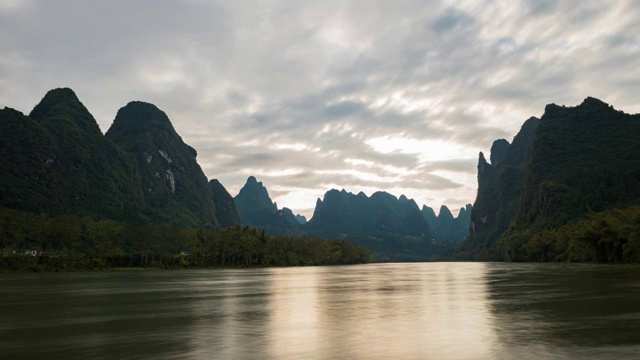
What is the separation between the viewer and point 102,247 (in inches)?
6575

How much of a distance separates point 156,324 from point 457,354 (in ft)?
51.5

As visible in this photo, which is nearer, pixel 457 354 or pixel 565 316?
pixel 457 354

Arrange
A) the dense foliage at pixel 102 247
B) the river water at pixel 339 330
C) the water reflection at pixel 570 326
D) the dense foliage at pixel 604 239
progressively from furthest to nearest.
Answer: the dense foliage at pixel 102 247 < the dense foliage at pixel 604 239 < the river water at pixel 339 330 < the water reflection at pixel 570 326

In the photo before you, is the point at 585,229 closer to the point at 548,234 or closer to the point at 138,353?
the point at 548,234

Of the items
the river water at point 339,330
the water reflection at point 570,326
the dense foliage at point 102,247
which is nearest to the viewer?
the water reflection at point 570,326

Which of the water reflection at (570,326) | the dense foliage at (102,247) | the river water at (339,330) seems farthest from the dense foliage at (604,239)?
the dense foliage at (102,247)

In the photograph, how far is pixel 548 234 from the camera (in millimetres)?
166625

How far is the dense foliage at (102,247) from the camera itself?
13462cm

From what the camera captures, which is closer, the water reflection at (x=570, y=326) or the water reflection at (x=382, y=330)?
the water reflection at (x=570, y=326)

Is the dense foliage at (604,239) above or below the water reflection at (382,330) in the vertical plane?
above

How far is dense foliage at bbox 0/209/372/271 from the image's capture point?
13462cm

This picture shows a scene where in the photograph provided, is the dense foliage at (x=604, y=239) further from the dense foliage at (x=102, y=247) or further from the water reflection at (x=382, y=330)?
the dense foliage at (x=102, y=247)

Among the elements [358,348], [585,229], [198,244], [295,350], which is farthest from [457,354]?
[198,244]

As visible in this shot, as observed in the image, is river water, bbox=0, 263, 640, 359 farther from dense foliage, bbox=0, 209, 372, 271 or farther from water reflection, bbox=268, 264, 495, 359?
dense foliage, bbox=0, 209, 372, 271
